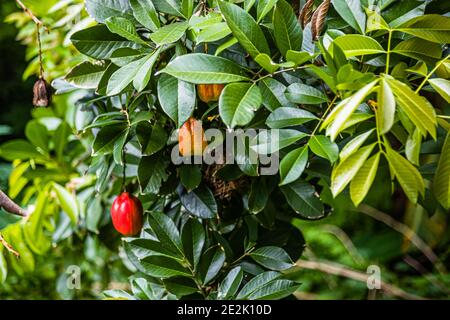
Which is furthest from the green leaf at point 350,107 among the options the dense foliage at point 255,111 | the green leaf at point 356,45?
the green leaf at point 356,45

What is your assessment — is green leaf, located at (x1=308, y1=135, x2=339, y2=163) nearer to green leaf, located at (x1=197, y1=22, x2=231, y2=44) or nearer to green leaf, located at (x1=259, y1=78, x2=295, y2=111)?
green leaf, located at (x1=259, y1=78, x2=295, y2=111)

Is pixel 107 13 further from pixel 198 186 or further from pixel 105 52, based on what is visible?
pixel 198 186

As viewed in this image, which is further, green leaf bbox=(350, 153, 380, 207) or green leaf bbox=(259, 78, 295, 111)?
green leaf bbox=(259, 78, 295, 111)

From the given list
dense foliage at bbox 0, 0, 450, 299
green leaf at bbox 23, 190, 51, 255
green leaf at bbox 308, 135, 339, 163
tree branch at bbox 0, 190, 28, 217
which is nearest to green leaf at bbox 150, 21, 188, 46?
dense foliage at bbox 0, 0, 450, 299

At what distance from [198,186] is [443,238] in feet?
5.56

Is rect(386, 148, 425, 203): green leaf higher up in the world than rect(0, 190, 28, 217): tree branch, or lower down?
higher up

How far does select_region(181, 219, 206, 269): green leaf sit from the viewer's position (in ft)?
2.81

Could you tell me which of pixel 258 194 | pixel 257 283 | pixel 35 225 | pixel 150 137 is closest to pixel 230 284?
pixel 257 283

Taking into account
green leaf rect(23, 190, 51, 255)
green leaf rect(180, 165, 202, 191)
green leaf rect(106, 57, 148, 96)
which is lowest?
green leaf rect(23, 190, 51, 255)

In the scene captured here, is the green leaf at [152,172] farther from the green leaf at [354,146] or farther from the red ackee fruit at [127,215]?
the green leaf at [354,146]

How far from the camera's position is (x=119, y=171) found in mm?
1051

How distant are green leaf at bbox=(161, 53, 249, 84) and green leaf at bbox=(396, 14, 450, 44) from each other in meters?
0.20

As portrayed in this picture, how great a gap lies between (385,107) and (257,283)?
0.38 m

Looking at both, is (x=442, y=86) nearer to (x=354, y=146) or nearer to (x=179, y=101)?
(x=354, y=146)
